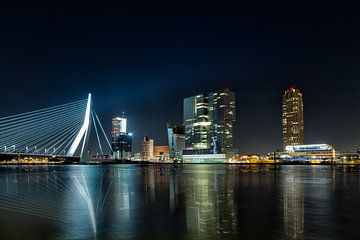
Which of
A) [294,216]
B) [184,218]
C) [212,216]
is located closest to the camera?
[184,218]

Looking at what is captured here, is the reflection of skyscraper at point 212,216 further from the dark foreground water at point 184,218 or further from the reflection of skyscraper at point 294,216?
the reflection of skyscraper at point 294,216

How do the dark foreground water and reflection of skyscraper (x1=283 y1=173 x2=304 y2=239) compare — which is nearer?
the dark foreground water

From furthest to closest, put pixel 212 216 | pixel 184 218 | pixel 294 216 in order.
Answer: pixel 294 216 → pixel 212 216 → pixel 184 218

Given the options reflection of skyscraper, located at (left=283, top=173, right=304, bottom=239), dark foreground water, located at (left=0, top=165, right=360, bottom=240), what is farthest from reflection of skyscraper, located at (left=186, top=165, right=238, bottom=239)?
reflection of skyscraper, located at (left=283, top=173, right=304, bottom=239)

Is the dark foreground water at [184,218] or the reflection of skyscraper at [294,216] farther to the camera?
the reflection of skyscraper at [294,216]

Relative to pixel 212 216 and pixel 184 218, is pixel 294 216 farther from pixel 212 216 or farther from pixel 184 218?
pixel 184 218

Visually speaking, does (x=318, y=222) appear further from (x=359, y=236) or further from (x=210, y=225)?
(x=210, y=225)

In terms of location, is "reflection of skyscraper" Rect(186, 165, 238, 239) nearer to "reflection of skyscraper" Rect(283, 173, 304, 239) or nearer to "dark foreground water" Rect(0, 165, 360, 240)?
"dark foreground water" Rect(0, 165, 360, 240)

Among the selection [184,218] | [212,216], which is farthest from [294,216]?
[184,218]

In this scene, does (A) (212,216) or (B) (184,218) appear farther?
(A) (212,216)

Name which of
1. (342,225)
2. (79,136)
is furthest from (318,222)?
(79,136)

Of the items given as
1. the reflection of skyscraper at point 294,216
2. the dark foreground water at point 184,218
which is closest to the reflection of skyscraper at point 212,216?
the dark foreground water at point 184,218

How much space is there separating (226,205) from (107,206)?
6.23 meters

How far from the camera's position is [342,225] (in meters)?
12.7
